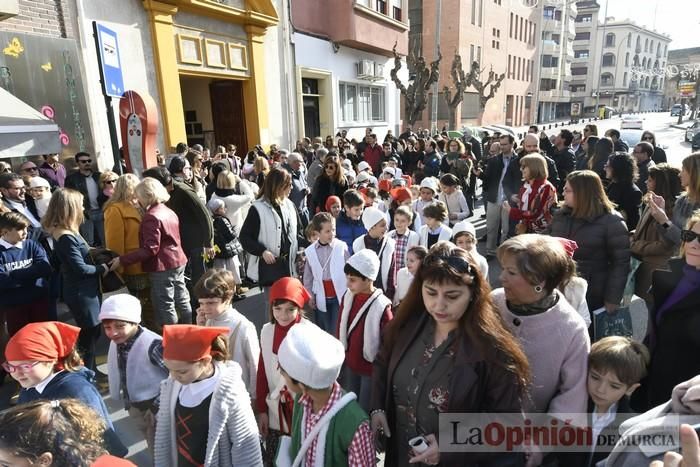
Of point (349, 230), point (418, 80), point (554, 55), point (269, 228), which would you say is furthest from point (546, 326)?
point (554, 55)

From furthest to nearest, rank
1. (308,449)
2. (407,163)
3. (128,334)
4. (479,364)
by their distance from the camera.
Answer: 1. (407,163)
2. (128,334)
3. (308,449)
4. (479,364)

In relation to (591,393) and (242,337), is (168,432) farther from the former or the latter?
(591,393)

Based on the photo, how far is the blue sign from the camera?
14.5 ft

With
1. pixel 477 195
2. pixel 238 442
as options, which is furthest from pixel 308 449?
pixel 477 195

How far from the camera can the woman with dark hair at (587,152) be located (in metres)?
7.42

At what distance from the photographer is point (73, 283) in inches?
148

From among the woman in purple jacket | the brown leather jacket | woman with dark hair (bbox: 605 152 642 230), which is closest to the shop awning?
the woman in purple jacket

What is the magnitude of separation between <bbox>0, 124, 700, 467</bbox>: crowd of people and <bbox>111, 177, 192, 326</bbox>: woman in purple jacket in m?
0.02

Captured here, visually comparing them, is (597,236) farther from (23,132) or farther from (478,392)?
(23,132)

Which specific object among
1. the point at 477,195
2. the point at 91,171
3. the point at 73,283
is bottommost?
the point at 477,195

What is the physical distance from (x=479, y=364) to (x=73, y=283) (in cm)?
365

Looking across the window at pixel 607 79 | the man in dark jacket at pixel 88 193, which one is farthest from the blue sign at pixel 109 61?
the window at pixel 607 79

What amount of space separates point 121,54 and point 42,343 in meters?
8.89

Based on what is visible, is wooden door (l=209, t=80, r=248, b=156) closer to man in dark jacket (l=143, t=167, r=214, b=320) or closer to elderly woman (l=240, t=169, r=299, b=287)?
man in dark jacket (l=143, t=167, r=214, b=320)
